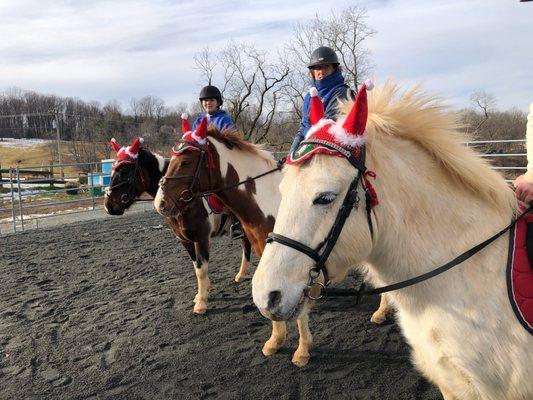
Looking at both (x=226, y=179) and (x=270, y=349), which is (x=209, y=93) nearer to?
(x=226, y=179)

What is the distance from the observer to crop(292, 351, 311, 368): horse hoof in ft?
12.5

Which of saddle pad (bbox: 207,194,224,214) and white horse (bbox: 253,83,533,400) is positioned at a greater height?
white horse (bbox: 253,83,533,400)

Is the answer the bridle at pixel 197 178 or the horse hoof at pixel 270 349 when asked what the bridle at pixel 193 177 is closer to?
the bridle at pixel 197 178

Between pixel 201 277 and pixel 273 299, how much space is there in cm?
378

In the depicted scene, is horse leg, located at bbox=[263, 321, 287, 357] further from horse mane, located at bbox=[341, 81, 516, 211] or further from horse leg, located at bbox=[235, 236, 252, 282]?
horse mane, located at bbox=[341, 81, 516, 211]

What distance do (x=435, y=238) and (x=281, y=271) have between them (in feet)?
2.43

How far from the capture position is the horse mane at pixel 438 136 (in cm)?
184

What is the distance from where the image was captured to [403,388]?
3369 millimetres

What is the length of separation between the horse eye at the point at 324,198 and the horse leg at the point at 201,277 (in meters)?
3.86

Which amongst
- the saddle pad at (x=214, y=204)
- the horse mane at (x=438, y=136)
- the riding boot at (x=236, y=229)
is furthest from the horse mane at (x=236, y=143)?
the horse mane at (x=438, y=136)

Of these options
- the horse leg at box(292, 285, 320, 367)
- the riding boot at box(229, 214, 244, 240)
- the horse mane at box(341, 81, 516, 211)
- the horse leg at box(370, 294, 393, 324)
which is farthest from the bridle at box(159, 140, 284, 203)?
the horse mane at box(341, 81, 516, 211)

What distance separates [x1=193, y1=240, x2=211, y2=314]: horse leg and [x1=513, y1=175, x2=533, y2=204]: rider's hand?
398cm

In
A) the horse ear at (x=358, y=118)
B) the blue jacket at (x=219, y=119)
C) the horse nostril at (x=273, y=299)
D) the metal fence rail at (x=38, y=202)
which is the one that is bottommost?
the metal fence rail at (x=38, y=202)

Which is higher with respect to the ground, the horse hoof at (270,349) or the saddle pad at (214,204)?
the saddle pad at (214,204)
